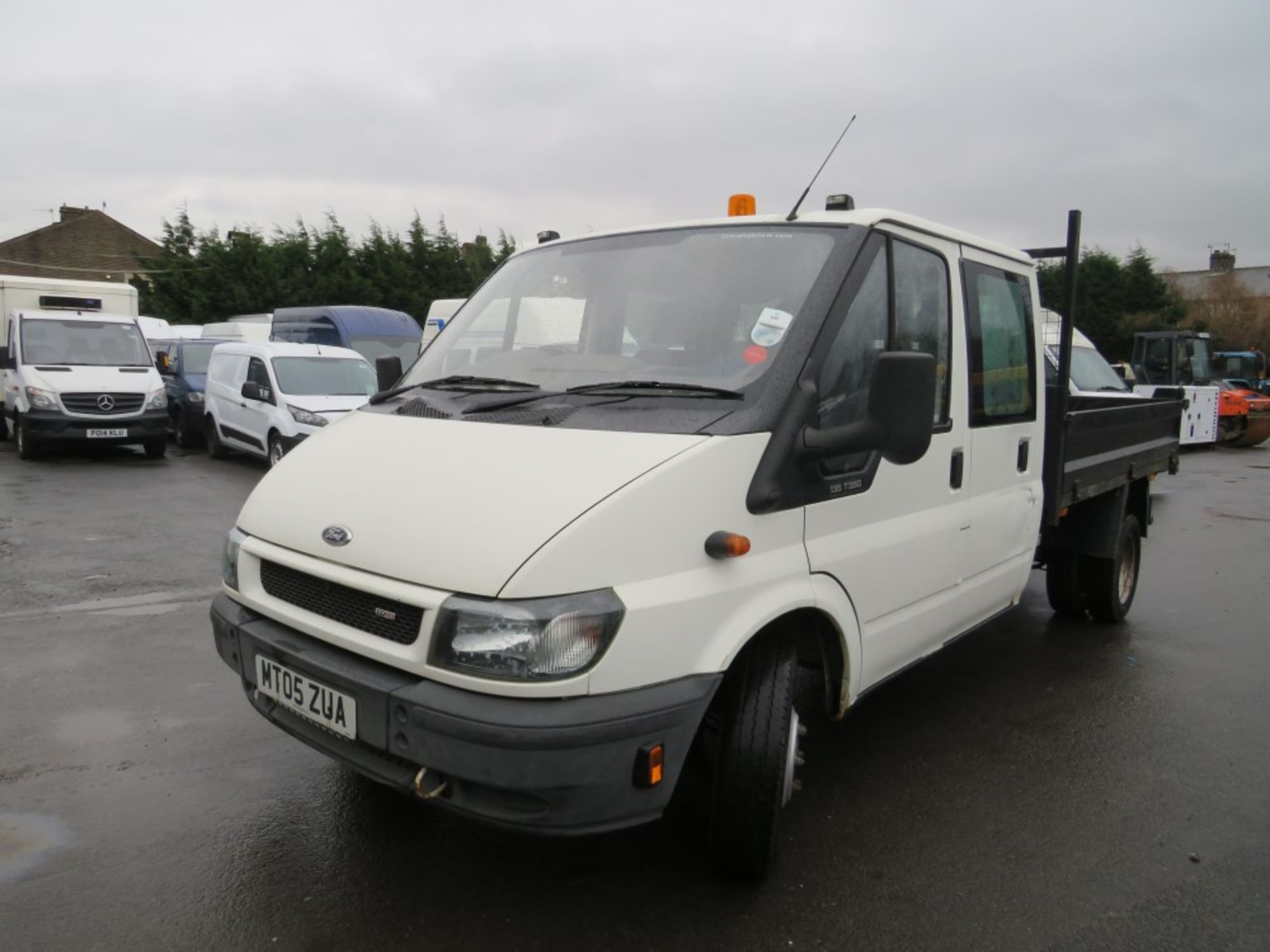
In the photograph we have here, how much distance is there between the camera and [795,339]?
2984mm

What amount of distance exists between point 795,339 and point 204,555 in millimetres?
6358

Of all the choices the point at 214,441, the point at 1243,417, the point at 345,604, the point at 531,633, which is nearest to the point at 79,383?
the point at 214,441

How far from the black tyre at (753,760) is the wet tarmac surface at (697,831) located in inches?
7.2

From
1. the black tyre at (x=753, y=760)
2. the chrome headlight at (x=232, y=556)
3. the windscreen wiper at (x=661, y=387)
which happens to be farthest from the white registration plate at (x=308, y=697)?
the windscreen wiper at (x=661, y=387)

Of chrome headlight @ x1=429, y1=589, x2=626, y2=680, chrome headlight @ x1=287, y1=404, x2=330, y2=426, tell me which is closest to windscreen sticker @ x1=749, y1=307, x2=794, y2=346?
chrome headlight @ x1=429, y1=589, x2=626, y2=680

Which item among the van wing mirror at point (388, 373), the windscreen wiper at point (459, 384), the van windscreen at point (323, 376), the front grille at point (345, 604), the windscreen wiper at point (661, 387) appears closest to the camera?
the front grille at point (345, 604)

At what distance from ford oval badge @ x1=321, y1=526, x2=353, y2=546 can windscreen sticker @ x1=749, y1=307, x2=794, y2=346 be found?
140cm

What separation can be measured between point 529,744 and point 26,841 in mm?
2129

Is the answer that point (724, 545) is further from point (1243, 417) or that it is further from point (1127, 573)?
point (1243, 417)

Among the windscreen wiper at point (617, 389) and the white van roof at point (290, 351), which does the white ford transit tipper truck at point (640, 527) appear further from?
the white van roof at point (290, 351)

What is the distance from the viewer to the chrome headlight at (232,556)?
319 centimetres

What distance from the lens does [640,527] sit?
2.50 meters

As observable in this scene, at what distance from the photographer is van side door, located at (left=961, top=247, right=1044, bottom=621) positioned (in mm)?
3982

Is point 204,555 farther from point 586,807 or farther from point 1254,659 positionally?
point 1254,659
